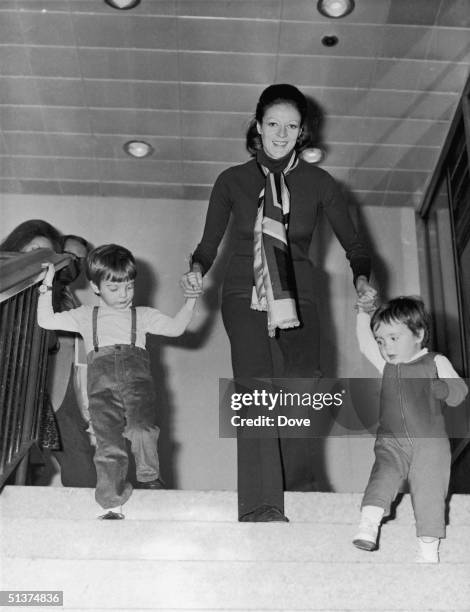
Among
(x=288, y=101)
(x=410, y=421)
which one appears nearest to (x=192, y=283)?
(x=288, y=101)

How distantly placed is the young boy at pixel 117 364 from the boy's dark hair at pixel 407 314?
702 millimetres

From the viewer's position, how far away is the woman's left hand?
3.04 metres

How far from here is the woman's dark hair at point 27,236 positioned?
3965mm

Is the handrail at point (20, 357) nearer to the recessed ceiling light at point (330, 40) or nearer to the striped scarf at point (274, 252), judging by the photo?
the striped scarf at point (274, 252)

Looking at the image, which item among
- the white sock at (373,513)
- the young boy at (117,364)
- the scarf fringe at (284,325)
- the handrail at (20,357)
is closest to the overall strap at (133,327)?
the young boy at (117,364)

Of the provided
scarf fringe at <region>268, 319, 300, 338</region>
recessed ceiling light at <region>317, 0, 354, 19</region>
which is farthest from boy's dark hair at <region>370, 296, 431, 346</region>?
recessed ceiling light at <region>317, 0, 354, 19</region>

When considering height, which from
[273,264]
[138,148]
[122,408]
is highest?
[138,148]

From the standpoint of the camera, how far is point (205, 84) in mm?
5078

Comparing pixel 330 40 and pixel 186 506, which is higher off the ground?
pixel 330 40

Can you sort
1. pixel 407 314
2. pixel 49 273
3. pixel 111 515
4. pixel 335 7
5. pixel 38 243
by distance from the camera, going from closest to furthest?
pixel 111 515, pixel 407 314, pixel 49 273, pixel 38 243, pixel 335 7

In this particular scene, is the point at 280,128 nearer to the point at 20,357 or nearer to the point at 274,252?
the point at 274,252

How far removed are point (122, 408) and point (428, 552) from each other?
116 centimetres

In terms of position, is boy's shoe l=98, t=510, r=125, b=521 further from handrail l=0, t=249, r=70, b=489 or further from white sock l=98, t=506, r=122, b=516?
handrail l=0, t=249, r=70, b=489

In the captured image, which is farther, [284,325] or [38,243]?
[38,243]
